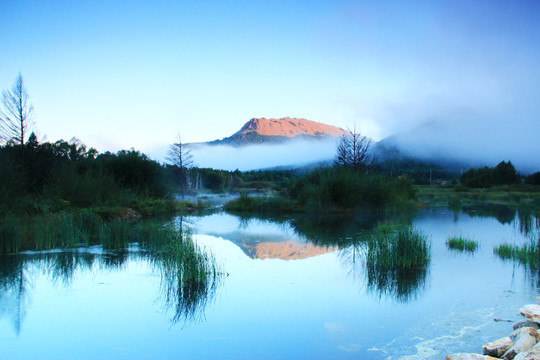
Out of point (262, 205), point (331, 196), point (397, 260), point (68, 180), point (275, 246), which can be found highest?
point (68, 180)

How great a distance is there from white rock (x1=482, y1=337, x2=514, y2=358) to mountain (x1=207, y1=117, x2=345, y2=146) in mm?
115971

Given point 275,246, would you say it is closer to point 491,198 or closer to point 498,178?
point 491,198

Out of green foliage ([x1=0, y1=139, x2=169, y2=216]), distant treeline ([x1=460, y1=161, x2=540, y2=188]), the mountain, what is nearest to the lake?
green foliage ([x1=0, y1=139, x2=169, y2=216])

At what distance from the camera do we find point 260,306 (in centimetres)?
596

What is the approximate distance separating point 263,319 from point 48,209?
10.7 m

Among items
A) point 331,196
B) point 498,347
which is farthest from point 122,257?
point 331,196

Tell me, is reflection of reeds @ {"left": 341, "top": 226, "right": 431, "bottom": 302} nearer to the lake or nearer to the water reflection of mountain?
the lake

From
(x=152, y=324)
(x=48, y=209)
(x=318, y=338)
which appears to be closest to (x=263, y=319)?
(x=318, y=338)

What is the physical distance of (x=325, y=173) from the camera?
2212 cm

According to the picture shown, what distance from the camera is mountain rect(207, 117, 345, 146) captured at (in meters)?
124

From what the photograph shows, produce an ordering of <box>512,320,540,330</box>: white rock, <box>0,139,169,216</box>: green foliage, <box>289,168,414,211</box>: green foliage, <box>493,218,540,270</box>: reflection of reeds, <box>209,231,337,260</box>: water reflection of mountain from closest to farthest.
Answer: <box>512,320,540,330</box>: white rock, <box>493,218,540,270</box>: reflection of reeds, <box>209,231,337,260</box>: water reflection of mountain, <box>0,139,169,216</box>: green foliage, <box>289,168,414,211</box>: green foliage

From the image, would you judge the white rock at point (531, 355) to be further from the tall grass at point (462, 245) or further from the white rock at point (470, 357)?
the tall grass at point (462, 245)

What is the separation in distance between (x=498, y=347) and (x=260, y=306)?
3.15 m

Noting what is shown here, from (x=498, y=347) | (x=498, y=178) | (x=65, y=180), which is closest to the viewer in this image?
(x=498, y=347)
